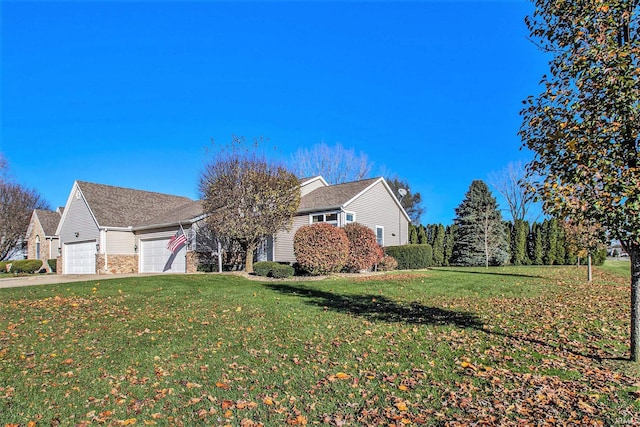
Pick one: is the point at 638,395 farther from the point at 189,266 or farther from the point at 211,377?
the point at 189,266

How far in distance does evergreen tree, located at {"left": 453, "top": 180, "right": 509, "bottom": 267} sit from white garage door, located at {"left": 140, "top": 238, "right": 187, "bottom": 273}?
18.2 metres

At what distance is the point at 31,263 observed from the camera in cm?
2784

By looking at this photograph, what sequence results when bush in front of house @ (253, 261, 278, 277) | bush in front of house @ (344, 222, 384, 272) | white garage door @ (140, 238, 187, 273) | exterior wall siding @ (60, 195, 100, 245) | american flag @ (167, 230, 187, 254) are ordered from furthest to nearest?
1. exterior wall siding @ (60, 195, 100, 245)
2. white garage door @ (140, 238, 187, 273)
3. american flag @ (167, 230, 187, 254)
4. bush in front of house @ (344, 222, 384, 272)
5. bush in front of house @ (253, 261, 278, 277)

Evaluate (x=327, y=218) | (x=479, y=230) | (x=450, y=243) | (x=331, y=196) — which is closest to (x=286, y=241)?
(x=327, y=218)

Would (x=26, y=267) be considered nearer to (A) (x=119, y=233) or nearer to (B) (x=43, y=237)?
(B) (x=43, y=237)

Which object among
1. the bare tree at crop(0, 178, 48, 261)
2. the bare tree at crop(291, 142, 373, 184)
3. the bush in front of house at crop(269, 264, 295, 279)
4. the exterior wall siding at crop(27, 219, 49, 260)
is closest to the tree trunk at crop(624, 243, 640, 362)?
the bush in front of house at crop(269, 264, 295, 279)

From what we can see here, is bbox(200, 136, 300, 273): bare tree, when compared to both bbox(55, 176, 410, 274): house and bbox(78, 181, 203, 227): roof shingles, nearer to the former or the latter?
bbox(55, 176, 410, 274): house

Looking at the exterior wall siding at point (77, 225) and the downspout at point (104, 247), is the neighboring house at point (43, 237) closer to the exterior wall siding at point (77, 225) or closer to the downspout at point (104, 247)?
the exterior wall siding at point (77, 225)

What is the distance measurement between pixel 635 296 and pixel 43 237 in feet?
118

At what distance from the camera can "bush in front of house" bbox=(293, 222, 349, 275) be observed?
15.0 meters

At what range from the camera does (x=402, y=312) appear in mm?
8359

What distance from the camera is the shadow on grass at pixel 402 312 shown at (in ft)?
20.0

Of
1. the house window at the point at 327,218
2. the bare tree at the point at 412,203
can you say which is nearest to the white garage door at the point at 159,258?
the house window at the point at 327,218

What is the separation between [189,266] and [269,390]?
55.4 feet
